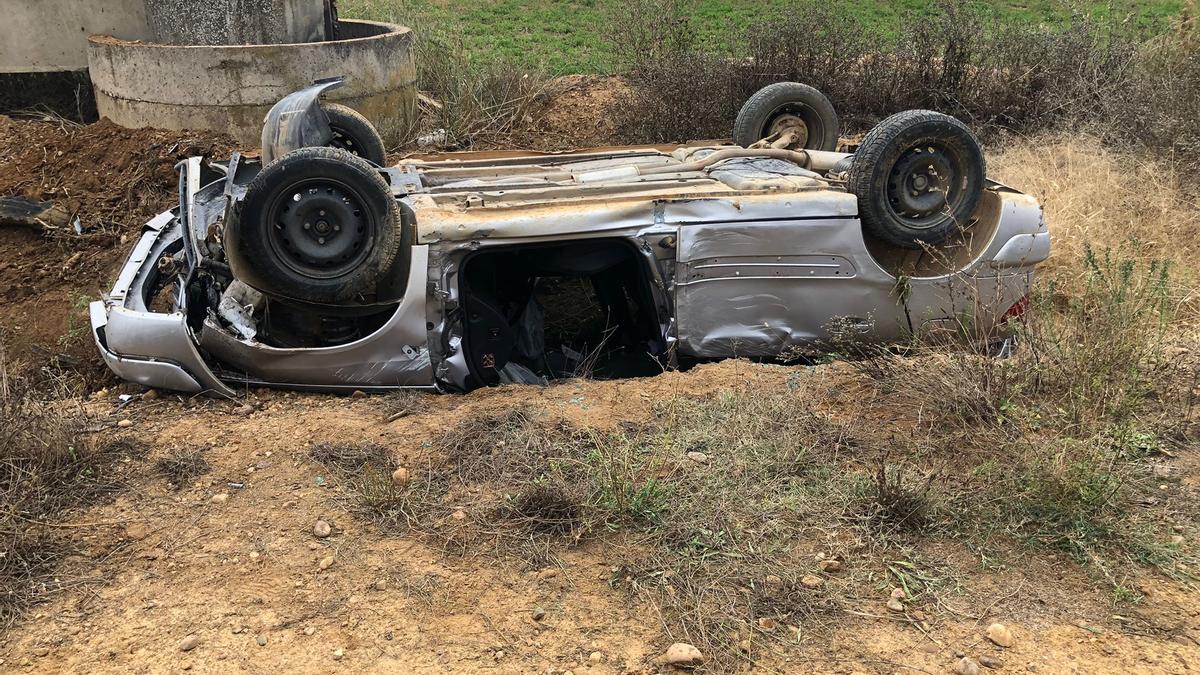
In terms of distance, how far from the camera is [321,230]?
439 centimetres

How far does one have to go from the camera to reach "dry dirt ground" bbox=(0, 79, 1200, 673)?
2.78m

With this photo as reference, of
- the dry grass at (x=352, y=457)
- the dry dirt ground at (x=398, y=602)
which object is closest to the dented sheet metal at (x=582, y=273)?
the dry dirt ground at (x=398, y=602)

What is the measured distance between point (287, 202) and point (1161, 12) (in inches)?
749

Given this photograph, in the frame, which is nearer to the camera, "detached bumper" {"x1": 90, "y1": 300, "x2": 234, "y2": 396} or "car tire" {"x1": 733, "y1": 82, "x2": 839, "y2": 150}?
"detached bumper" {"x1": 90, "y1": 300, "x2": 234, "y2": 396}

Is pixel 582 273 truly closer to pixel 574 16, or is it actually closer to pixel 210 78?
pixel 210 78

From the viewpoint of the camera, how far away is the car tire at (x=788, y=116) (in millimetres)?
6355

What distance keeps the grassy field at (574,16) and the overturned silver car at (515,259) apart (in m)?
7.28

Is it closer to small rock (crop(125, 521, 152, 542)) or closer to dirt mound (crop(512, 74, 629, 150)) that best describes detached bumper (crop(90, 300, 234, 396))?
small rock (crop(125, 521, 152, 542))

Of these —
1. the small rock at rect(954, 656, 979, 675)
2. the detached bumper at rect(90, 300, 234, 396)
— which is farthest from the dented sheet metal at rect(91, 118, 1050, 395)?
the small rock at rect(954, 656, 979, 675)

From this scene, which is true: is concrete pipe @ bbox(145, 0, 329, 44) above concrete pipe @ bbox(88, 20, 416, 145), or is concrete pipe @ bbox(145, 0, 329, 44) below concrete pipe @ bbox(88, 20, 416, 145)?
above

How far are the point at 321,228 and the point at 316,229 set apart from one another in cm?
3

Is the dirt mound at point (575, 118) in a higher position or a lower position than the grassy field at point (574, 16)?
lower

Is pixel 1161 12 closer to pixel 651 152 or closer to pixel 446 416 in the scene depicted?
pixel 651 152

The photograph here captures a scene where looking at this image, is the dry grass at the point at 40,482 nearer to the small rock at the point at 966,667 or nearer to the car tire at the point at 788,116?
the small rock at the point at 966,667
